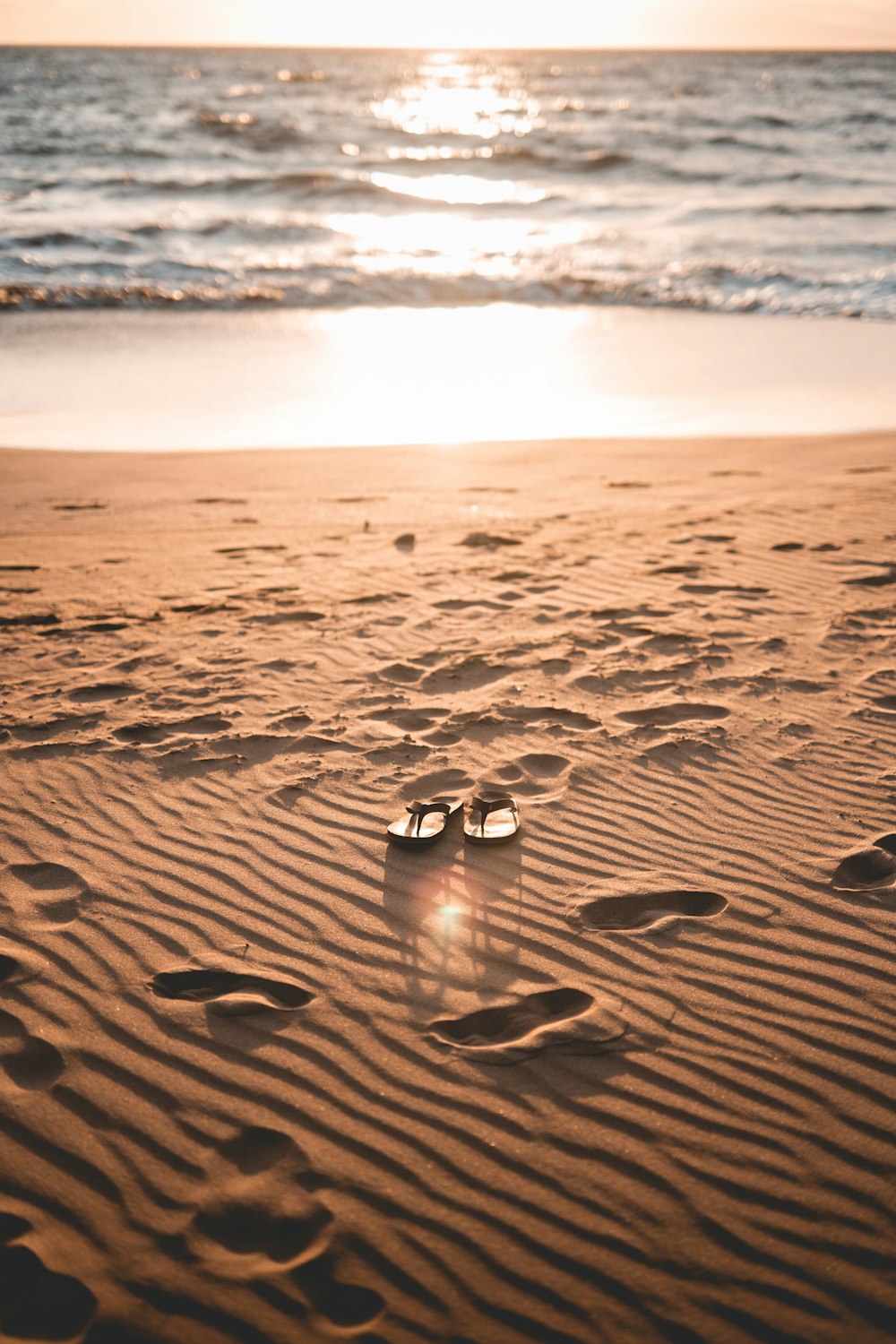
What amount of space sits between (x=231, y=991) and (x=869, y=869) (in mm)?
2226

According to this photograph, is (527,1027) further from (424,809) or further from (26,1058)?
(26,1058)

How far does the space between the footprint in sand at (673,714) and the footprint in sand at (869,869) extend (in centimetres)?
104

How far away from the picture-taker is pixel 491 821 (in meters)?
3.81

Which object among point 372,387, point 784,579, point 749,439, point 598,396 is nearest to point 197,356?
point 372,387

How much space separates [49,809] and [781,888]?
8.90ft

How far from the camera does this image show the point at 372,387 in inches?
429

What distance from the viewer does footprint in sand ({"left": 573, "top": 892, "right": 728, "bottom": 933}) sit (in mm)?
3340

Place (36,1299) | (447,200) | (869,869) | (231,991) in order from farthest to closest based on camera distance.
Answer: (447,200) → (869,869) → (231,991) → (36,1299)

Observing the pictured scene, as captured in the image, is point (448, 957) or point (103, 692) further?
point (103, 692)

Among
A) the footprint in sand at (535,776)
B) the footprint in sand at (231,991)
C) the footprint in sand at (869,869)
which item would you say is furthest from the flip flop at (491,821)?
the footprint in sand at (869,869)

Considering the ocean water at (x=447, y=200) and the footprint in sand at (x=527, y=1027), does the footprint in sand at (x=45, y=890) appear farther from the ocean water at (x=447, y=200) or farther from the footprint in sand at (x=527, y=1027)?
the ocean water at (x=447, y=200)

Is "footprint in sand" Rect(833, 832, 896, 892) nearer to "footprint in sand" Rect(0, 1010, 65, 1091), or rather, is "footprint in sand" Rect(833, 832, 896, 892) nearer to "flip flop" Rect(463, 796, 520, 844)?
"flip flop" Rect(463, 796, 520, 844)

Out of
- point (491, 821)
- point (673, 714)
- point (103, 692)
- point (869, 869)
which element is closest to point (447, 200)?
point (103, 692)

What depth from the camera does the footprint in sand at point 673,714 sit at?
457 cm
